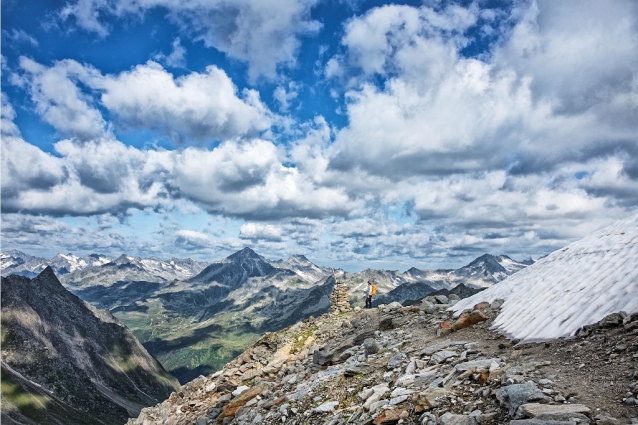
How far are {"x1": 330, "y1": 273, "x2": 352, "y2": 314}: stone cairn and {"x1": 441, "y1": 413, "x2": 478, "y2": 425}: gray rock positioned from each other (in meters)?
31.1

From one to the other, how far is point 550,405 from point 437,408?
265cm

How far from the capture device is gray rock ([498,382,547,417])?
28.4 ft

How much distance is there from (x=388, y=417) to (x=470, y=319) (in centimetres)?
1128

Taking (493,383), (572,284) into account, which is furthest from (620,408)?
(572,284)

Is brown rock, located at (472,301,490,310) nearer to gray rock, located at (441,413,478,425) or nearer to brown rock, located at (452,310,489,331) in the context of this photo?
brown rock, located at (452,310,489,331)

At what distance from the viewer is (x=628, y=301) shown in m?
13.1

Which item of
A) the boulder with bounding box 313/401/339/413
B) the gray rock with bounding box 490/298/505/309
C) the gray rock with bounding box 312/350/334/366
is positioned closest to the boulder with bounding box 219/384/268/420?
the gray rock with bounding box 312/350/334/366

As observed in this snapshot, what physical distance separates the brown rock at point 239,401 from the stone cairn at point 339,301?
19.8 metres

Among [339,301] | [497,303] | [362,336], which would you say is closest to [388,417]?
[497,303]

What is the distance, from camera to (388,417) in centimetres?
1043

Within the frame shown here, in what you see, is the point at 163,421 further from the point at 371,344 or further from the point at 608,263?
the point at 608,263

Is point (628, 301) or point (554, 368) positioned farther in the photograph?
point (628, 301)

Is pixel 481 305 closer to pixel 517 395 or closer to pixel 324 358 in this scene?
pixel 324 358

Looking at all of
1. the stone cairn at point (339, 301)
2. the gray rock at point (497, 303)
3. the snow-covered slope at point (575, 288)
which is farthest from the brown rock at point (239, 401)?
the stone cairn at point (339, 301)
